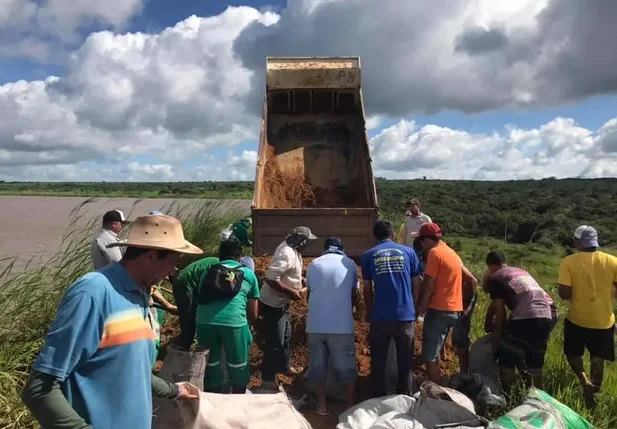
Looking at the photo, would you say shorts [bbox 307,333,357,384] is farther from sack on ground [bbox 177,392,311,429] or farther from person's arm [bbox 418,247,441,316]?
sack on ground [bbox 177,392,311,429]

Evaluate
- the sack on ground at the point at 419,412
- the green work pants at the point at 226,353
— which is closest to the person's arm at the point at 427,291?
the sack on ground at the point at 419,412

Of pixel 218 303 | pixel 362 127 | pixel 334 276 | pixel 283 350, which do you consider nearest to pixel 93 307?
pixel 218 303

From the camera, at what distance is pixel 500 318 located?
5.28m

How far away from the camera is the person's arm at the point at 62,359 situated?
1.91m

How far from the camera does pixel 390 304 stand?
505cm

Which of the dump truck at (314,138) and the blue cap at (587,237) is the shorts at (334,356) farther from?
the dump truck at (314,138)

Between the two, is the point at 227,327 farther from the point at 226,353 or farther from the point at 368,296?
the point at 368,296

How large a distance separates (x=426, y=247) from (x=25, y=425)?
358cm

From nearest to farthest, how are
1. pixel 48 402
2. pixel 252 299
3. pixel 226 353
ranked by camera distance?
pixel 48 402
pixel 226 353
pixel 252 299

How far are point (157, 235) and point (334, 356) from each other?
10.8 feet

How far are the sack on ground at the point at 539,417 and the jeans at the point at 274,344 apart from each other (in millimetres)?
2156

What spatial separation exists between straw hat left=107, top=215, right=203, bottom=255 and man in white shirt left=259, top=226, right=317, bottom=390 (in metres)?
3.09

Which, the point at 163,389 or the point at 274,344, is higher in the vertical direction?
the point at 163,389

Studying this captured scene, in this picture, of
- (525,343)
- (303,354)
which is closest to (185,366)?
(303,354)
